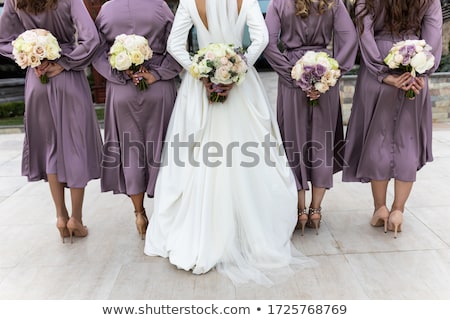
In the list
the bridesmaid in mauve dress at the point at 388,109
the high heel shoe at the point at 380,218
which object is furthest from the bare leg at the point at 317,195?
the high heel shoe at the point at 380,218

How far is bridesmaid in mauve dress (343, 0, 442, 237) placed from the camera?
3334 mm

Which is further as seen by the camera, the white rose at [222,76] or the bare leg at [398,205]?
the bare leg at [398,205]

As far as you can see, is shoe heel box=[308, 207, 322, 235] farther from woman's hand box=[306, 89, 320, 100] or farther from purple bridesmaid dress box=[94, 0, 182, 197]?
purple bridesmaid dress box=[94, 0, 182, 197]

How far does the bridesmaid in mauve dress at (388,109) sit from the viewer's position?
3334 millimetres

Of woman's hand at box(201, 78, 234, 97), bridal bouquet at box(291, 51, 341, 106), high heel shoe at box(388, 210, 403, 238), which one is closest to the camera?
woman's hand at box(201, 78, 234, 97)

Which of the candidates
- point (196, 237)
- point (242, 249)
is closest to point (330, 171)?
point (242, 249)

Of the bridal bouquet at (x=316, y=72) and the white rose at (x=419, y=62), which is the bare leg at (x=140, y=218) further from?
the white rose at (x=419, y=62)

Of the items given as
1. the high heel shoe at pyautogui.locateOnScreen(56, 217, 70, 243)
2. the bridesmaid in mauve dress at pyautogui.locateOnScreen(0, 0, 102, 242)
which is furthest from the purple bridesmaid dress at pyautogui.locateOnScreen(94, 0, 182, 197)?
the high heel shoe at pyautogui.locateOnScreen(56, 217, 70, 243)

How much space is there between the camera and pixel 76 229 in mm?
3793

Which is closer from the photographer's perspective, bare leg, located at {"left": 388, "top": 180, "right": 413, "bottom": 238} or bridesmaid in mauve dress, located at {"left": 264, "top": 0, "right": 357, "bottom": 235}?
bridesmaid in mauve dress, located at {"left": 264, "top": 0, "right": 357, "bottom": 235}

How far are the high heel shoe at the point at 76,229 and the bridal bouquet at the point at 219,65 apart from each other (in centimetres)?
170

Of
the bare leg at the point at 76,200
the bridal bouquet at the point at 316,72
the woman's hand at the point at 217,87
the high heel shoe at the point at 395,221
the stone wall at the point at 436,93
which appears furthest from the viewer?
the stone wall at the point at 436,93

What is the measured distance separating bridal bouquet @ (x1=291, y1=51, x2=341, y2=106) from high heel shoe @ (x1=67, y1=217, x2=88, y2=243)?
2180 mm

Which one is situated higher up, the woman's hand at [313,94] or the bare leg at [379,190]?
the woman's hand at [313,94]
